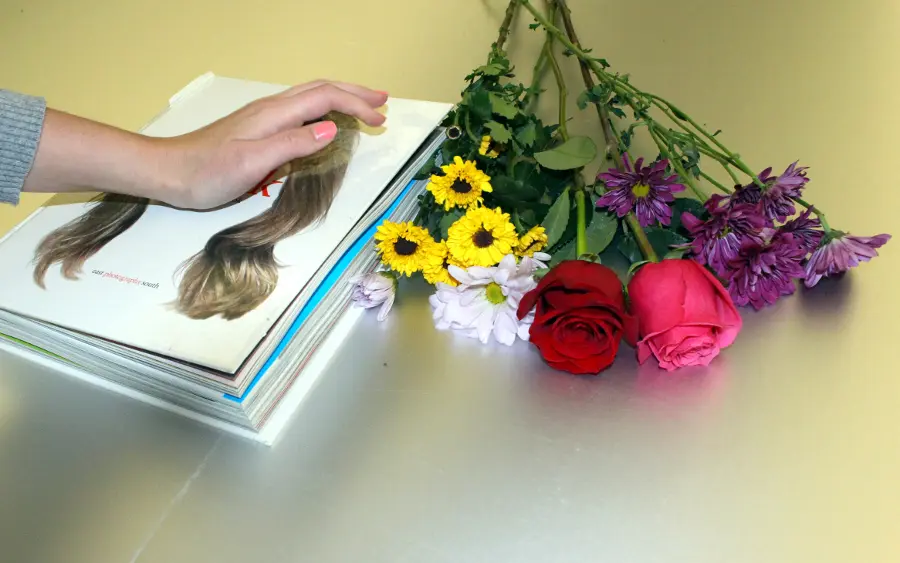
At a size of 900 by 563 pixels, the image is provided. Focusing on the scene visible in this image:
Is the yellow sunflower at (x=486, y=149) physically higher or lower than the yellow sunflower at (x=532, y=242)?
higher

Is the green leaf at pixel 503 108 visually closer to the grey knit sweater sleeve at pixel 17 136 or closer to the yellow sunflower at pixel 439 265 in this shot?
the yellow sunflower at pixel 439 265

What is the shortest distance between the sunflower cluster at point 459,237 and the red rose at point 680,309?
0.11 m

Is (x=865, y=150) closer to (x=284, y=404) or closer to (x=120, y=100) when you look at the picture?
(x=284, y=404)

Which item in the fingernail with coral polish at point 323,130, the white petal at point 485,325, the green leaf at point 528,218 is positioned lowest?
the white petal at point 485,325

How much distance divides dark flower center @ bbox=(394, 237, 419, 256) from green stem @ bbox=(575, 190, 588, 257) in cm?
15

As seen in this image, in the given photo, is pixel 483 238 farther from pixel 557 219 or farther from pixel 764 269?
pixel 764 269

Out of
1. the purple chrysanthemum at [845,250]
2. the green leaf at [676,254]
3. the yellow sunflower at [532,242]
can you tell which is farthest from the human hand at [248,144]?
the purple chrysanthemum at [845,250]

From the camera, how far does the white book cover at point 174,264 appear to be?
0.55 m

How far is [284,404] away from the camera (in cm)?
60

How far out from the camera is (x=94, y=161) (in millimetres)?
635

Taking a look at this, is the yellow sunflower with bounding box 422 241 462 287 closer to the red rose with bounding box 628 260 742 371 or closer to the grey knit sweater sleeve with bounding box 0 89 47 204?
the red rose with bounding box 628 260 742 371

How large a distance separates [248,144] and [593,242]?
0.33 m

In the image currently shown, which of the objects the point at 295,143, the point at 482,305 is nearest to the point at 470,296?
the point at 482,305

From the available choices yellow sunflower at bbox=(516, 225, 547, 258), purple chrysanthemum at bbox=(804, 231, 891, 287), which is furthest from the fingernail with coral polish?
purple chrysanthemum at bbox=(804, 231, 891, 287)
